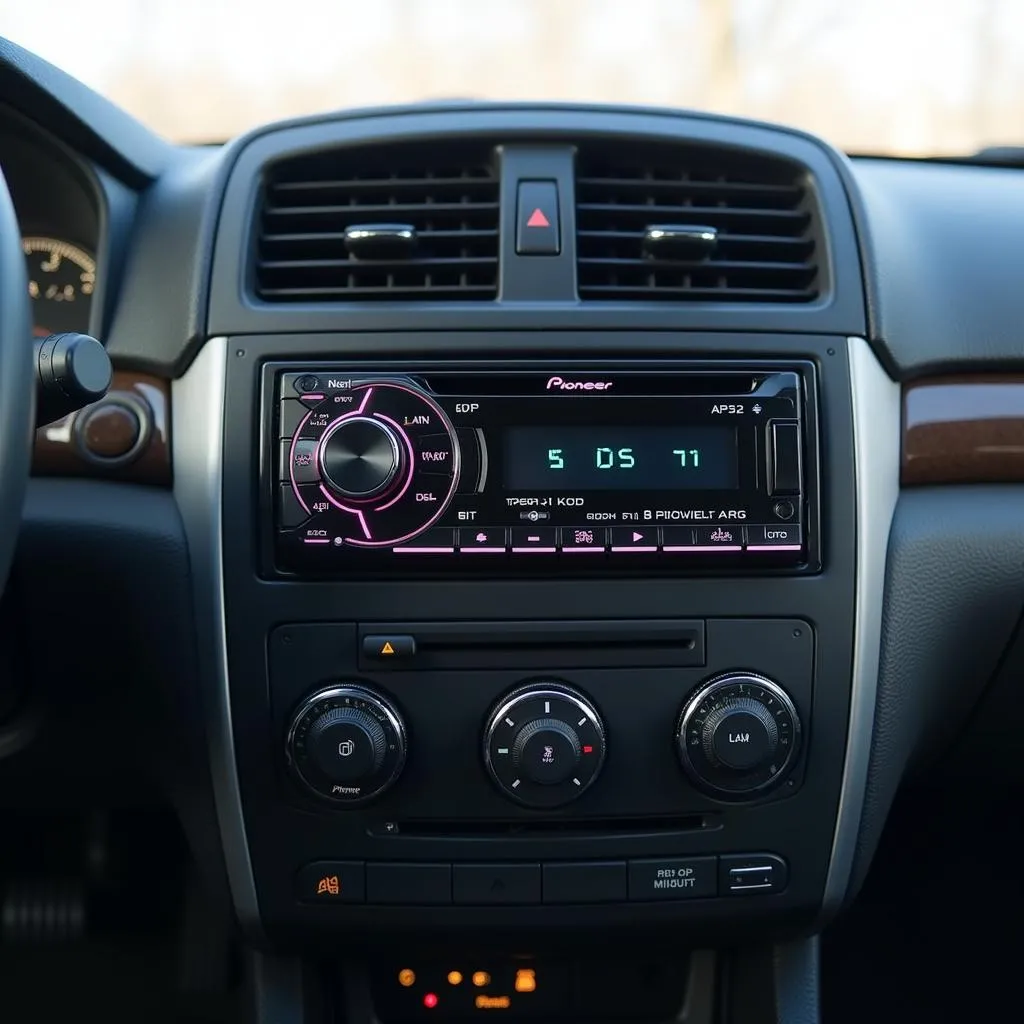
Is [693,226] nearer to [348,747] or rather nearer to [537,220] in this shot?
[537,220]

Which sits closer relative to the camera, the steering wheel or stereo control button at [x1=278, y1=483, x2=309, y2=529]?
the steering wheel

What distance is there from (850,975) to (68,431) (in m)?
1.59

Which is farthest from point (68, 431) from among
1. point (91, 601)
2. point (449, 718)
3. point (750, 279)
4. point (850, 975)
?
point (850, 975)

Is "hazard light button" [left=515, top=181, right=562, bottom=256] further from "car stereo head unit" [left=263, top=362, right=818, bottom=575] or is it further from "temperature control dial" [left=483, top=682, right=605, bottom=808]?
"temperature control dial" [left=483, top=682, right=605, bottom=808]

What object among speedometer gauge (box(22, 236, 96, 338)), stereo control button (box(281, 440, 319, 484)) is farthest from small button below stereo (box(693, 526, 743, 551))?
speedometer gauge (box(22, 236, 96, 338))

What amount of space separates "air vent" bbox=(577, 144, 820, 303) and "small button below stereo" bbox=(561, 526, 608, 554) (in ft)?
0.91

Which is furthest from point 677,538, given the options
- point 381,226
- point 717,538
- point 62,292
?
point 62,292

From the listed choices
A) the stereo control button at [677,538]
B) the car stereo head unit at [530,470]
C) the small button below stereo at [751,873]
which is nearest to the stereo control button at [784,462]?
the car stereo head unit at [530,470]

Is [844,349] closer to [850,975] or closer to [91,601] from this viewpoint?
[91,601]

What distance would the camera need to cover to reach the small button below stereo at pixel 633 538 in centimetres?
135

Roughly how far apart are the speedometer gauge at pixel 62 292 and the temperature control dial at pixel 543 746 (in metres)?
0.76

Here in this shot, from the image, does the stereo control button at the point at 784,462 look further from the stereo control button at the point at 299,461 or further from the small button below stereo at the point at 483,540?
the stereo control button at the point at 299,461

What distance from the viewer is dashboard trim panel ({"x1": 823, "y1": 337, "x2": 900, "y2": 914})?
140 centimetres

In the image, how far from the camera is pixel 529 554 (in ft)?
4.42
